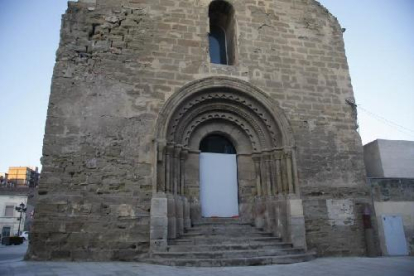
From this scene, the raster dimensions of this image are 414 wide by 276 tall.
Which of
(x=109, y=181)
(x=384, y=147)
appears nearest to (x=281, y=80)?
(x=384, y=147)

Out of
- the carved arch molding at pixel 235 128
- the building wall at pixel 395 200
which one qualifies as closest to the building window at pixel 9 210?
the carved arch molding at pixel 235 128

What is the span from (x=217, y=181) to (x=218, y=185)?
10cm

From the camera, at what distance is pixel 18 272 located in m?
4.36

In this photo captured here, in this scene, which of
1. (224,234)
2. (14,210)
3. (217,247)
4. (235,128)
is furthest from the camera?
(14,210)

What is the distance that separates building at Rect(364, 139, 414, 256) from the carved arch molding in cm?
259

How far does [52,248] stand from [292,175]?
212 inches

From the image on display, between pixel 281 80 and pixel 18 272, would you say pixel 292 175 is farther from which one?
pixel 18 272

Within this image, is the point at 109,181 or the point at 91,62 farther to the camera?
the point at 91,62

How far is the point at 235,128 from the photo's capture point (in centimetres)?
A: 811

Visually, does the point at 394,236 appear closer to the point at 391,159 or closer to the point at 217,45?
the point at 391,159

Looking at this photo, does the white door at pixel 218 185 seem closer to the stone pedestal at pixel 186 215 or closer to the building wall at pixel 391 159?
the stone pedestal at pixel 186 215

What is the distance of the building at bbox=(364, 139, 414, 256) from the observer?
7.73 m

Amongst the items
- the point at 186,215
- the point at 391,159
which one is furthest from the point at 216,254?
the point at 391,159

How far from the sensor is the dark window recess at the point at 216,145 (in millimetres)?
8016
